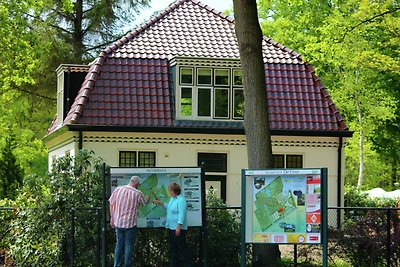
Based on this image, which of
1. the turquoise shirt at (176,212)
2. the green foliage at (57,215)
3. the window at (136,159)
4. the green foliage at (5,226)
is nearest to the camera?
the turquoise shirt at (176,212)

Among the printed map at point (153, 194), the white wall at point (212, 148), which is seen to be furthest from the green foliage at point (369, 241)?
the white wall at point (212, 148)

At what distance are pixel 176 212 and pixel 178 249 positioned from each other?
2.68 feet

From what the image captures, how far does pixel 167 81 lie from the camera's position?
106 ft

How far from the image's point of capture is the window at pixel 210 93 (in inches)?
1260

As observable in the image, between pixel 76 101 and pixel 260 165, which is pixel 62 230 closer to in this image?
pixel 260 165

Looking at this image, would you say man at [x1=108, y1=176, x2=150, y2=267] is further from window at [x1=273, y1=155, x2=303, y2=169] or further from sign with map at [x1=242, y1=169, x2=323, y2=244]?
window at [x1=273, y1=155, x2=303, y2=169]

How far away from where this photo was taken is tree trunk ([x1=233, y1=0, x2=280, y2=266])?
1969 cm

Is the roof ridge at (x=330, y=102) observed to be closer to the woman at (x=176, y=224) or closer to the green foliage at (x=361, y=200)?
the green foliage at (x=361, y=200)

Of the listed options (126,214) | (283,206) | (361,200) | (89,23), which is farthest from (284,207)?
(89,23)

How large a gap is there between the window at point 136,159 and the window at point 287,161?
14.4ft

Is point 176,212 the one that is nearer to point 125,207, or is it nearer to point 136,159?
point 125,207

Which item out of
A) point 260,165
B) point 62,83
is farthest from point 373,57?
point 260,165

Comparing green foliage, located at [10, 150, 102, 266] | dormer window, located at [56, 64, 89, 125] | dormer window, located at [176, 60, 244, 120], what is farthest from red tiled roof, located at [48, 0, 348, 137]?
green foliage, located at [10, 150, 102, 266]

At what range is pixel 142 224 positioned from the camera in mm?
18688
